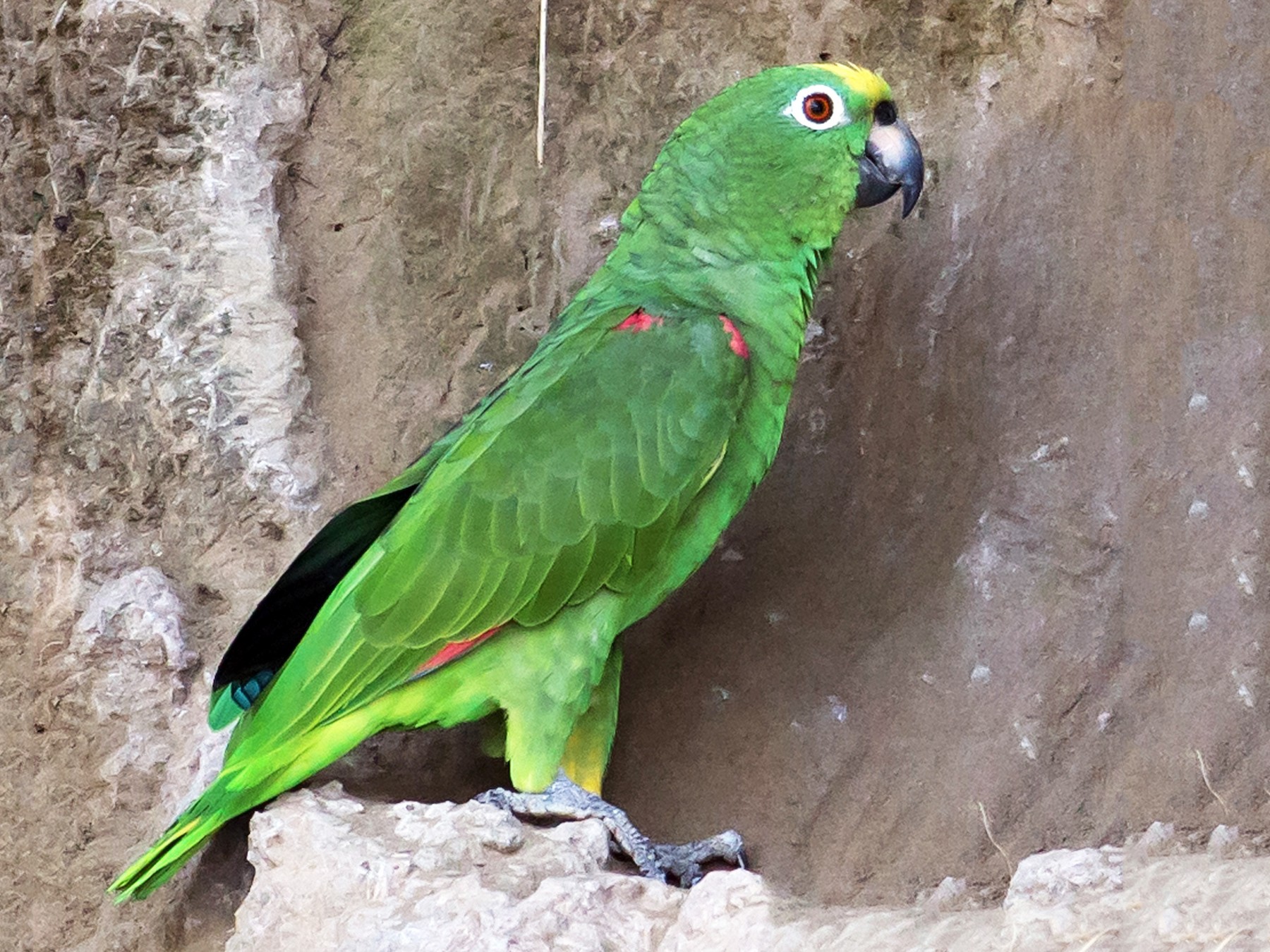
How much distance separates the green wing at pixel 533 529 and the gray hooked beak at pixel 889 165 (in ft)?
1.60

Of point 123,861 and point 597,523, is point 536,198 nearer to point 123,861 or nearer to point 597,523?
point 597,523

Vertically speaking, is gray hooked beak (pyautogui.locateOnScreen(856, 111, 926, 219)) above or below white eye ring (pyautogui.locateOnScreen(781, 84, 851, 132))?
below

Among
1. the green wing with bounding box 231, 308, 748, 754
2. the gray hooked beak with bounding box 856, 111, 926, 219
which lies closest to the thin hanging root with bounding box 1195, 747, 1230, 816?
the green wing with bounding box 231, 308, 748, 754

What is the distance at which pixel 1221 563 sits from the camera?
2.54 metres

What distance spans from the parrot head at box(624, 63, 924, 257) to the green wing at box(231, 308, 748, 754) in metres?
0.32

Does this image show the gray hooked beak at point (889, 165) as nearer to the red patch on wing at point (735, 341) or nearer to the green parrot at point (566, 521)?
the green parrot at point (566, 521)

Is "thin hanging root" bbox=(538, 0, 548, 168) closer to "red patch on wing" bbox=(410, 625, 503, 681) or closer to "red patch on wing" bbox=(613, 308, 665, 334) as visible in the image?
"red patch on wing" bbox=(613, 308, 665, 334)

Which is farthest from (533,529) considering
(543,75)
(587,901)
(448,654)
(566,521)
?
(543,75)

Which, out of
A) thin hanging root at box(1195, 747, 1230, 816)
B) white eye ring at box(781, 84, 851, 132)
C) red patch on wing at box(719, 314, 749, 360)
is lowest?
thin hanging root at box(1195, 747, 1230, 816)

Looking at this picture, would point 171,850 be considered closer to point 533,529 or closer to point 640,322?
point 533,529

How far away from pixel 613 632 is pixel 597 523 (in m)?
0.20

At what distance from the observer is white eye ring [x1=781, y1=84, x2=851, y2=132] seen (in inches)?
91.6


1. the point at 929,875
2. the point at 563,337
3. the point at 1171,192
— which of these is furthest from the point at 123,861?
the point at 1171,192

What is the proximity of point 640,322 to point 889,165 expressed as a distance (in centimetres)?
58
